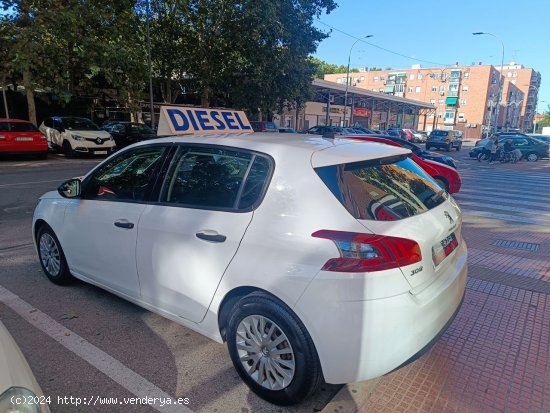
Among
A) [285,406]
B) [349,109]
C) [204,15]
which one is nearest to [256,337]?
[285,406]

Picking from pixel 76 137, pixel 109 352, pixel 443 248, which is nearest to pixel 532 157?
pixel 76 137

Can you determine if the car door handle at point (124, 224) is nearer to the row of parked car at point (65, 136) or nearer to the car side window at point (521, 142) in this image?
the row of parked car at point (65, 136)

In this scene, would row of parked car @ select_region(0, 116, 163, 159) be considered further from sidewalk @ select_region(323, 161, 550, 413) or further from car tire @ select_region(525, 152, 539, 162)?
car tire @ select_region(525, 152, 539, 162)

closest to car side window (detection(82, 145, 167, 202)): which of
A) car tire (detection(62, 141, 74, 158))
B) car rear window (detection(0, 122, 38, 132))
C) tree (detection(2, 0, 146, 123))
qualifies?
car rear window (detection(0, 122, 38, 132))

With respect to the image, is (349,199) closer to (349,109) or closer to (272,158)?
(272,158)

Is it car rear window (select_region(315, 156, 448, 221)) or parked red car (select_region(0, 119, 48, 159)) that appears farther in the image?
parked red car (select_region(0, 119, 48, 159))

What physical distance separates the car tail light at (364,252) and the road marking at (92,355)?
1.31 meters

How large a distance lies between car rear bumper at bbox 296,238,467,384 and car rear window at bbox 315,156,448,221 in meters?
0.44

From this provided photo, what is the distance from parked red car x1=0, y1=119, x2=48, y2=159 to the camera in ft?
47.0

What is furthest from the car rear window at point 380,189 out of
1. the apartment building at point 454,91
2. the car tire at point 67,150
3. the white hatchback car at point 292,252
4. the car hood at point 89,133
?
the apartment building at point 454,91

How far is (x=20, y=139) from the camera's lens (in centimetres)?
1462

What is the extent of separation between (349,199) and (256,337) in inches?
40.7

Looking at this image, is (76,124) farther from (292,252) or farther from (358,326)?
(358,326)

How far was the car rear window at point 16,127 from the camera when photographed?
14383mm
